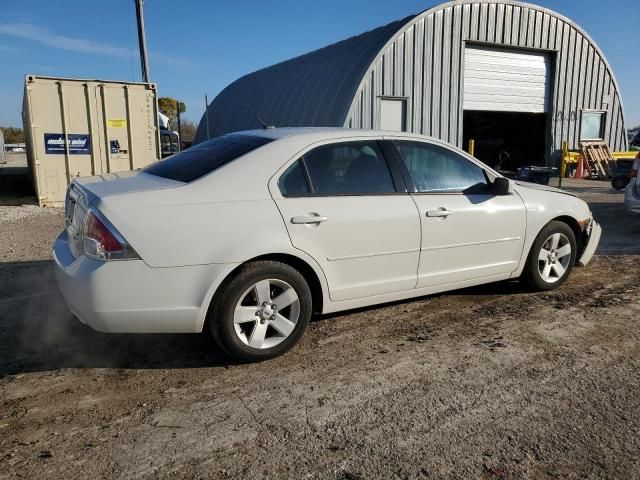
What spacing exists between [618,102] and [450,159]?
19.2 metres

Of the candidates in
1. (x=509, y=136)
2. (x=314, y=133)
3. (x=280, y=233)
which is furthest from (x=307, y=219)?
(x=509, y=136)

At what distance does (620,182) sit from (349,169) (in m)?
13.2

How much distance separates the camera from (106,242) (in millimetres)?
3100

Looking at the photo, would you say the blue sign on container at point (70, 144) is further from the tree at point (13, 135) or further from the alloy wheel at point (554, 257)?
the tree at point (13, 135)

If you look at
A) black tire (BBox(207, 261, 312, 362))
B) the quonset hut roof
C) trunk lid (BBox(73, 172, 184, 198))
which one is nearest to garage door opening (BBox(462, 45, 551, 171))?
the quonset hut roof

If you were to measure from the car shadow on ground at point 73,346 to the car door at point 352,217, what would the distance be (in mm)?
1023

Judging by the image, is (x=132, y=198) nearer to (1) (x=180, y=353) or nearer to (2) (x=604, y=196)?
(1) (x=180, y=353)

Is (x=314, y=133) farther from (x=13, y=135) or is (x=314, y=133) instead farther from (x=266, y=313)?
(x=13, y=135)

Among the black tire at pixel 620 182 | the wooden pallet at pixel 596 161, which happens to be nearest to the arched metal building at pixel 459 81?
the wooden pallet at pixel 596 161

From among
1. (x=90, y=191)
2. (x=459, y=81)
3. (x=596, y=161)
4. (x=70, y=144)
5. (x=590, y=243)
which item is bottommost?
(x=590, y=243)

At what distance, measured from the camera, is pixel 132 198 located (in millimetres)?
3211

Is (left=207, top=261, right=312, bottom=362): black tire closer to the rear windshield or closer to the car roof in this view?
the rear windshield

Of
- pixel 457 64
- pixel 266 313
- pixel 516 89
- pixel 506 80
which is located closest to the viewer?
pixel 266 313

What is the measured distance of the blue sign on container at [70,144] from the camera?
37.1 ft
